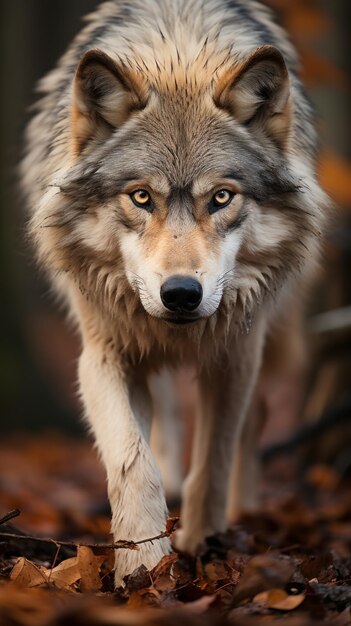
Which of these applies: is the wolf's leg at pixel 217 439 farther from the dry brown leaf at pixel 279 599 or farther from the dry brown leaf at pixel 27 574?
the dry brown leaf at pixel 279 599

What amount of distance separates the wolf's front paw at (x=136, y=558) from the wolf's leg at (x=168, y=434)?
92.1 inches

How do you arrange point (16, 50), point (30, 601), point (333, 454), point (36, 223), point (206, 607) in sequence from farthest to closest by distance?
point (16, 50) < point (333, 454) < point (36, 223) < point (206, 607) < point (30, 601)

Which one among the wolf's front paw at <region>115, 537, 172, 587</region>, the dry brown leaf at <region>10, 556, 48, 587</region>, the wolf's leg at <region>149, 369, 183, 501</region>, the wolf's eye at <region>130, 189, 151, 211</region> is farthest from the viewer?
the wolf's leg at <region>149, 369, 183, 501</region>

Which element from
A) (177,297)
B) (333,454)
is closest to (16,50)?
(333,454)

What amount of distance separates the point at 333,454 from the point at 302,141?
315 cm

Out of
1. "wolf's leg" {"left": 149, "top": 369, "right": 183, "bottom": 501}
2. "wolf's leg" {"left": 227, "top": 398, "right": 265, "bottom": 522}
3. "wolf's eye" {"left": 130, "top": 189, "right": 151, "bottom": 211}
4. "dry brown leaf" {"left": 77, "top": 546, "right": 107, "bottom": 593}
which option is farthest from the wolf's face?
"wolf's leg" {"left": 149, "top": 369, "right": 183, "bottom": 501}

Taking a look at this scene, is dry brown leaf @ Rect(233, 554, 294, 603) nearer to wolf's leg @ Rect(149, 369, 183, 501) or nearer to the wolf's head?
the wolf's head

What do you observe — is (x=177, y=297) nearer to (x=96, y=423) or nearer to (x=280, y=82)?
(x=96, y=423)

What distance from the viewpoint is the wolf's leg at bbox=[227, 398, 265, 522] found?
5.67 meters

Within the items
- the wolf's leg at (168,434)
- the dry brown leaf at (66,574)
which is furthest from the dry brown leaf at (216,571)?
the wolf's leg at (168,434)

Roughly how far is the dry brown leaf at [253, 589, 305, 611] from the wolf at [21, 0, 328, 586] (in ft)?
2.50

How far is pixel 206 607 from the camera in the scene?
107 inches

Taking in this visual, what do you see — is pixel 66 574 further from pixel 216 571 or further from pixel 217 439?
pixel 217 439

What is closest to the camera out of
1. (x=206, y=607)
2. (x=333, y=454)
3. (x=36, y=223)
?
(x=206, y=607)
